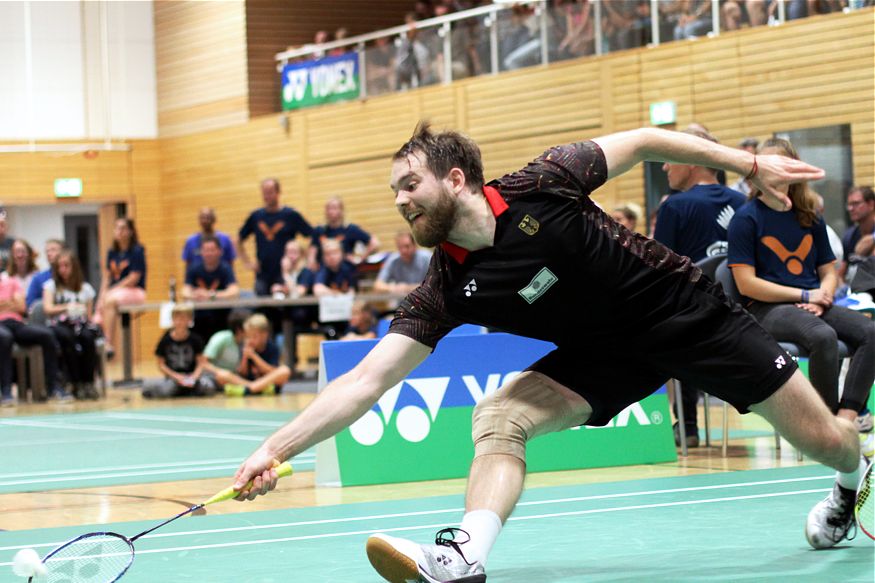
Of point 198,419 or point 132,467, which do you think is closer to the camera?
point 132,467

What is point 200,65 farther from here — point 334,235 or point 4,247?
point 334,235

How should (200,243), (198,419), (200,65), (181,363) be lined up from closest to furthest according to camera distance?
(198,419) → (181,363) → (200,243) → (200,65)

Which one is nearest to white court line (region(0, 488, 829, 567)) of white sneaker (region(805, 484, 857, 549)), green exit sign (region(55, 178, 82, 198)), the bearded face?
white sneaker (region(805, 484, 857, 549))

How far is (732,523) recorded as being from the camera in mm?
5762

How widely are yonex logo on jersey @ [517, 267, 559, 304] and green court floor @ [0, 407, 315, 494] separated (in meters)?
4.65

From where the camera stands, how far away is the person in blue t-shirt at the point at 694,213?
852cm

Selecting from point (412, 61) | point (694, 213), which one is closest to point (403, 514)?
point (694, 213)

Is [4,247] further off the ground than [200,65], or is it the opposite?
[200,65]

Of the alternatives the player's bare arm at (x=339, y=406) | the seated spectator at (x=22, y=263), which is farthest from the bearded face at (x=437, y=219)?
the seated spectator at (x=22, y=263)

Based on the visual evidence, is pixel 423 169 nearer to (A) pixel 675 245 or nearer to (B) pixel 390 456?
(B) pixel 390 456

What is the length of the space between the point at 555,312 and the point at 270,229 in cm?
1384

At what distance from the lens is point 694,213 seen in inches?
336

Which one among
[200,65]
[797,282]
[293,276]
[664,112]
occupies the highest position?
[200,65]

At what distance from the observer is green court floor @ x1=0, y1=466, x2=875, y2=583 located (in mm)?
4805
